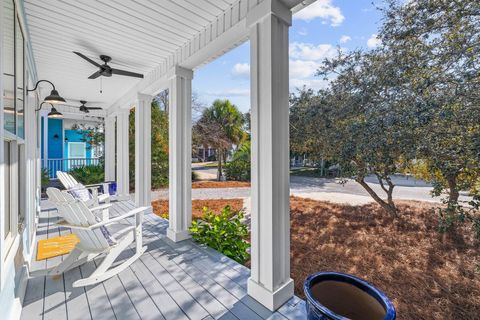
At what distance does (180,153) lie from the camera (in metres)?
3.59

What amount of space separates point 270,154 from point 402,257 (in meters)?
2.97

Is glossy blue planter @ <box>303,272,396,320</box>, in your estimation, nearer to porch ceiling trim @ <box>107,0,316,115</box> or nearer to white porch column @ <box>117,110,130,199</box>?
porch ceiling trim @ <box>107,0,316,115</box>

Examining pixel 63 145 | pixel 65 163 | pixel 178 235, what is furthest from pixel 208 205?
pixel 63 145

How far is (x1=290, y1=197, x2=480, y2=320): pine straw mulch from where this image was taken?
2.66 meters

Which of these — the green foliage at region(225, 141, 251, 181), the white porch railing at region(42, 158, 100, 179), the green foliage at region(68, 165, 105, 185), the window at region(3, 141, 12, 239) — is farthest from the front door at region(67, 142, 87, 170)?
the window at region(3, 141, 12, 239)

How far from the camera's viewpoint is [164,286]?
2416 mm

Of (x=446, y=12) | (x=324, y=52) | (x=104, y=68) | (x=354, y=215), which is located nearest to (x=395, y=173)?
(x=354, y=215)

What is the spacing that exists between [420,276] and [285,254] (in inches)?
86.6

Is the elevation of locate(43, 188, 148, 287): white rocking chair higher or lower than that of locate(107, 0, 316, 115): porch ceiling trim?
lower

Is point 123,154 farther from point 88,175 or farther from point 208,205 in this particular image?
point 88,175

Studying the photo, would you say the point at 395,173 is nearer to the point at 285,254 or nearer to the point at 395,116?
the point at 395,116

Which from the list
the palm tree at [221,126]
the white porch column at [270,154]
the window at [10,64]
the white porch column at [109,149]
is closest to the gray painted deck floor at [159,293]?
the white porch column at [270,154]

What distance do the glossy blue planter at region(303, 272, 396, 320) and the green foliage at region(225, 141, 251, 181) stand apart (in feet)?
32.1

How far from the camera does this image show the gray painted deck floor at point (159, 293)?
2016mm
